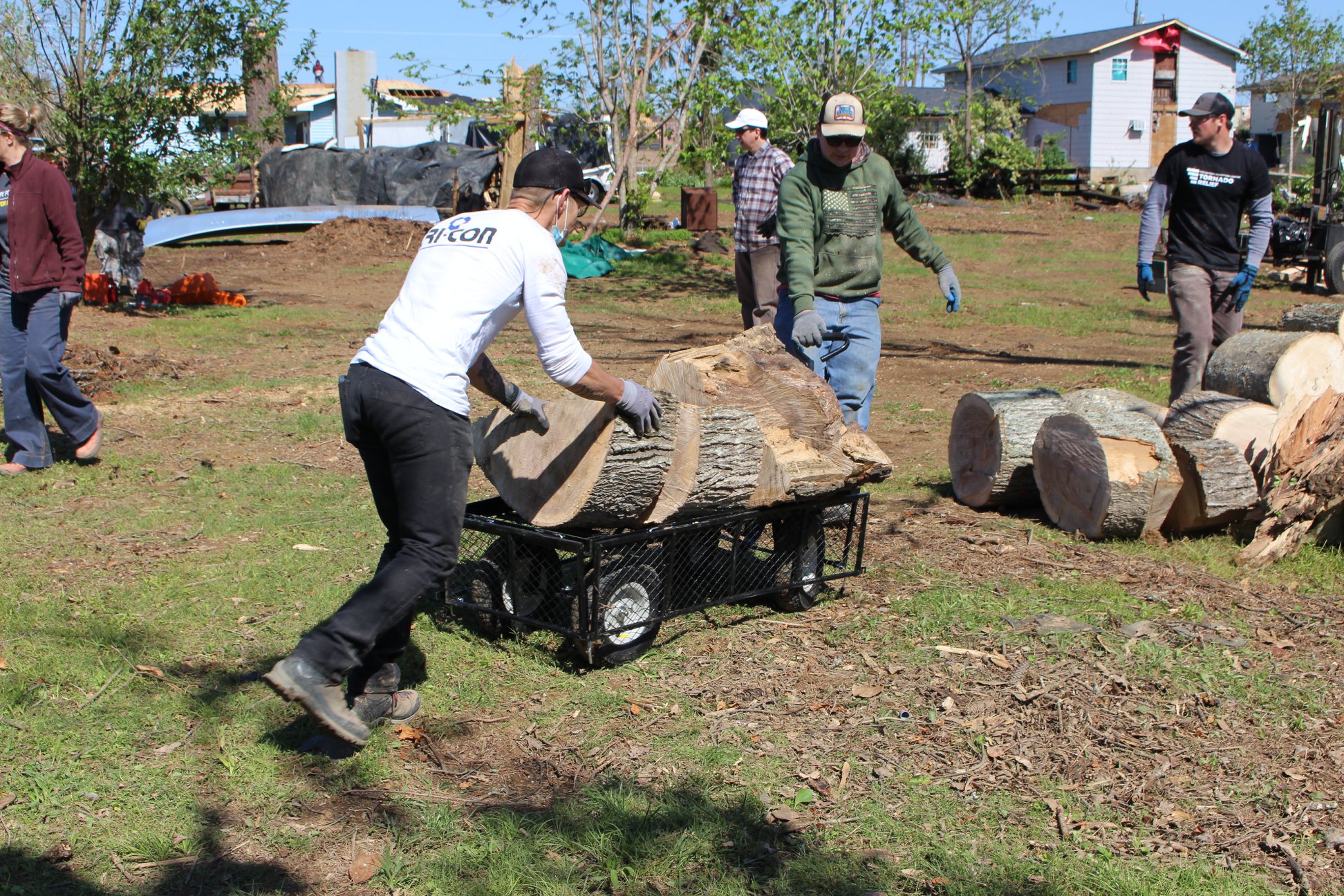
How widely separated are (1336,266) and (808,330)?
44.0ft

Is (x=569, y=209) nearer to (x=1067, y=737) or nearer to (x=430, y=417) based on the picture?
(x=430, y=417)

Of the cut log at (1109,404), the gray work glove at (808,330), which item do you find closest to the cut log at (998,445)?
the cut log at (1109,404)

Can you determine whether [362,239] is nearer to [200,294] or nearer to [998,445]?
[200,294]

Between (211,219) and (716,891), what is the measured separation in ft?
62.9

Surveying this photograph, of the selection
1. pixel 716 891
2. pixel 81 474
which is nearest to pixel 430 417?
pixel 716 891

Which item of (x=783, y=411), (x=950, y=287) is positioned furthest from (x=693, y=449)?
(x=950, y=287)

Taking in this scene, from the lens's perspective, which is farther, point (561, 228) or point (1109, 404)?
point (1109, 404)

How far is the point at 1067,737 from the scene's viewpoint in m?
3.45

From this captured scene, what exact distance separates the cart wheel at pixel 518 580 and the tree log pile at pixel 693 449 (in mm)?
163

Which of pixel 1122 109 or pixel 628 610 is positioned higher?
pixel 1122 109

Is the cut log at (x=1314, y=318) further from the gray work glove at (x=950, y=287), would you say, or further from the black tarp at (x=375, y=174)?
the black tarp at (x=375, y=174)

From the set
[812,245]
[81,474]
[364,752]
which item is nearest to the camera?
[364,752]

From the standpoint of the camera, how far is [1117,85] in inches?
1703

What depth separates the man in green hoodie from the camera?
16.8ft
